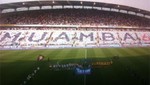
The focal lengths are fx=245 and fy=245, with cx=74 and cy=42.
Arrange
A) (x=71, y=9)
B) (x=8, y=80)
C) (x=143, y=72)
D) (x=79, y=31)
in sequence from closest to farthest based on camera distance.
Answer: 1. (x=8, y=80)
2. (x=143, y=72)
3. (x=79, y=31)
4. (x=71, y=9)

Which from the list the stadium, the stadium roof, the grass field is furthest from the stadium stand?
the stadium roof

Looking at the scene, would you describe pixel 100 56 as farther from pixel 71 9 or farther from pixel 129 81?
pixel 71 9

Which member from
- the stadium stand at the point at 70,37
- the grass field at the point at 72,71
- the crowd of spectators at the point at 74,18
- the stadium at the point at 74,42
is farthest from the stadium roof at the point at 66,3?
the grass field at the point at 72,71

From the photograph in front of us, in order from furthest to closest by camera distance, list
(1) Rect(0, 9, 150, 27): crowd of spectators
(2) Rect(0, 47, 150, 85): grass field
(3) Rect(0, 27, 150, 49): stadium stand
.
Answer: (1) Rect(0, 9, 150, 27): crowd of spectators
(3) Rect(0, 27, 150, 49): stadium stand
(2) Rect(0, 47, 150, 85): grass field

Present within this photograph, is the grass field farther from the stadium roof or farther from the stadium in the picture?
the stadium roof

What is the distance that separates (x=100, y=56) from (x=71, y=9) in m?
1.51

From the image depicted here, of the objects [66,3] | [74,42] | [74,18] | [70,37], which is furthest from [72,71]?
[66,3]

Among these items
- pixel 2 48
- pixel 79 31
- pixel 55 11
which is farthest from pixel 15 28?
pixel 79 31

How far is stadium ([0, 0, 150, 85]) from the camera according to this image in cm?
483

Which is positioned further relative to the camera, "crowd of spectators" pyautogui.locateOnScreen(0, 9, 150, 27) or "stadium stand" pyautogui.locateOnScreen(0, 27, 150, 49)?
"crowd of spectators" pyautogui.locateOnScreen(0, 9, 150, 27)

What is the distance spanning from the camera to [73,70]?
4828mm

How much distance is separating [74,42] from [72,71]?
2.69ft

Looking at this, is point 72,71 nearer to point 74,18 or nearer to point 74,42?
point 74,42

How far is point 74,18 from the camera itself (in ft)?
19.1
